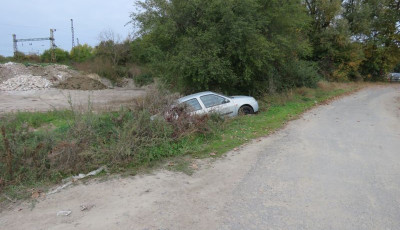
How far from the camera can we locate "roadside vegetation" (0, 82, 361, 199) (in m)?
5.32

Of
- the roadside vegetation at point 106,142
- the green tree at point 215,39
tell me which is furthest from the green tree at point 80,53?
the roadside vegetation at point 106,142

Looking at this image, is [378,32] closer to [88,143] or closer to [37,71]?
[88,143]

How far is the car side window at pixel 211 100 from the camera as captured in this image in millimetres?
10102

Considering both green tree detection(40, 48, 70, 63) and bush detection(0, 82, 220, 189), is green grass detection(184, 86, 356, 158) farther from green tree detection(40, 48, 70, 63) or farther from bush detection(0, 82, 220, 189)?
green tree detection(40, 48, 70, 63)

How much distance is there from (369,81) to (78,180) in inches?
1331

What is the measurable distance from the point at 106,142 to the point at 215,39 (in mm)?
8027

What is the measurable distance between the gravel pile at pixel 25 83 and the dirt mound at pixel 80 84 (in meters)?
1.52

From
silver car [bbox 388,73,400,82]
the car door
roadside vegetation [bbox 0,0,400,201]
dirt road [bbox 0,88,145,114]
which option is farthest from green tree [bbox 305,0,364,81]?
the car door

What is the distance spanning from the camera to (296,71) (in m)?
18.3

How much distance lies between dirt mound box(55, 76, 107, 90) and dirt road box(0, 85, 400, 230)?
90.6 feet

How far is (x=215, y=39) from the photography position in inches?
498

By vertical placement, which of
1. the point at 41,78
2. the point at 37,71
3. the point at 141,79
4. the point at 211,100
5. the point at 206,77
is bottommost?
the point at 211,100

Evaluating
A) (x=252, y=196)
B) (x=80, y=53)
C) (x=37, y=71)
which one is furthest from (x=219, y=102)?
(x=80, y=53)

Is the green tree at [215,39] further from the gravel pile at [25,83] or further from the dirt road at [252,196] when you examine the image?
the gravel pile at [25,83]
